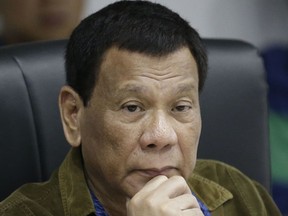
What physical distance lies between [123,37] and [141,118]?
16 centimetres

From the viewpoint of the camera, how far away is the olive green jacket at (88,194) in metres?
1.78

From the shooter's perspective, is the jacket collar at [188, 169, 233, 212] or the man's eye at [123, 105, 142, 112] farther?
the jacket collar at [188, 169, 233, 212]

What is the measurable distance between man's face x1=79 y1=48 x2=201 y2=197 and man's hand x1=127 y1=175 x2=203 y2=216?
35mm

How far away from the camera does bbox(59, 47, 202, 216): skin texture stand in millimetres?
1668

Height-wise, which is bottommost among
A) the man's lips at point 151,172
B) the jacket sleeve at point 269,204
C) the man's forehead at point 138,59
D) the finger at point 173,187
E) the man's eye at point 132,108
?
the jacket sleeve at point 269,204

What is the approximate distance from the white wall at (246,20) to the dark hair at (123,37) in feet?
3.55

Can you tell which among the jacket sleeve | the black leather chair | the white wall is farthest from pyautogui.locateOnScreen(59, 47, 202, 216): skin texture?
the white wall

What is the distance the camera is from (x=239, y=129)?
2.10 meters

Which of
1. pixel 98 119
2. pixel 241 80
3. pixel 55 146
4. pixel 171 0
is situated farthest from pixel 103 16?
pixel 171 0

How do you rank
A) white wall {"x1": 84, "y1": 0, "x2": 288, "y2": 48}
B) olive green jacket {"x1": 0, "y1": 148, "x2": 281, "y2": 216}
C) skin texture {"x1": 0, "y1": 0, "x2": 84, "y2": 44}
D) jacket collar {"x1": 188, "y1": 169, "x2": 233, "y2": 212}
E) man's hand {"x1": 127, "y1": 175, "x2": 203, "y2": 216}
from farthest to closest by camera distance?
white wall {"x1": 84, "y1": 0, "x2": 288, "y2": 48}
skin texture {"x1": 0, "y1": 0, "x2": 84, "y2": 44}
jacket collar {"x1": 188, "y1": 169, "x2": 233, "y2": 212}
olive green jacket {"x1": 0, "y1": 148, "x2": 281, "y2": 216}
man's hand {"x1": 127, "y1": 175, "x2": 203, "y2": 216}

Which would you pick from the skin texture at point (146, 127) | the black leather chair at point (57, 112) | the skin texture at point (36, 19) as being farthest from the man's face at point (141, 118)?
the skin texture at point (36, 19)

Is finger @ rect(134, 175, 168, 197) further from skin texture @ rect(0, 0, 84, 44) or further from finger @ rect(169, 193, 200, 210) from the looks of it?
skin texture @ rect(0, 0, 84, 44)

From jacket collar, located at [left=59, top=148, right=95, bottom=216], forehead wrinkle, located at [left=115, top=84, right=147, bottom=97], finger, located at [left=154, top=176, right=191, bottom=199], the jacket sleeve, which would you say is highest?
forehead wrinkle, located at [left=115, top=84, right=147, bottom=97]

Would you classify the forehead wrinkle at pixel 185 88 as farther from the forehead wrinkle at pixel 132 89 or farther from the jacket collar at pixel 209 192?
the jacket collar at pixel 209 192
